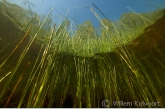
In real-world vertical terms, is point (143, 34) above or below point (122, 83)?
above

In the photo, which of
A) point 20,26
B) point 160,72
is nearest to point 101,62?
point 160,72

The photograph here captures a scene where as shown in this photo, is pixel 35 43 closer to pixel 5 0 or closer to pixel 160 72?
pixel 5 0

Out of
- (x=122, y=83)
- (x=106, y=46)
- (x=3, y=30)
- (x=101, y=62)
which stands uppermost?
(x=3, y=30)

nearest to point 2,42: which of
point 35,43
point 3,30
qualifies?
point 3,30

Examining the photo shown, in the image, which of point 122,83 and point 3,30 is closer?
point 122,83

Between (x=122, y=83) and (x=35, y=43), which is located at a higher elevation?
(x=35, y=43)

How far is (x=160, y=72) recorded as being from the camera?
5.58ft

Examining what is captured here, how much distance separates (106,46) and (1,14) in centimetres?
139

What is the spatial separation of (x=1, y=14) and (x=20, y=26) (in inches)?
11.4

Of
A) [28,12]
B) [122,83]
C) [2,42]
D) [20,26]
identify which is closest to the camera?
[122,83]

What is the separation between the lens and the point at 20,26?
6.66 ft

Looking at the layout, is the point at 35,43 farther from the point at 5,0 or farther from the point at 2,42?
the point at 5,0

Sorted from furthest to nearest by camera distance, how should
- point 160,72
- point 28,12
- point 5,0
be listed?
point 28,12 → point 5,0 → point 160,72

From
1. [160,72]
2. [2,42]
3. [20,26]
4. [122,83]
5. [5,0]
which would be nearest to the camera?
[122,83]
